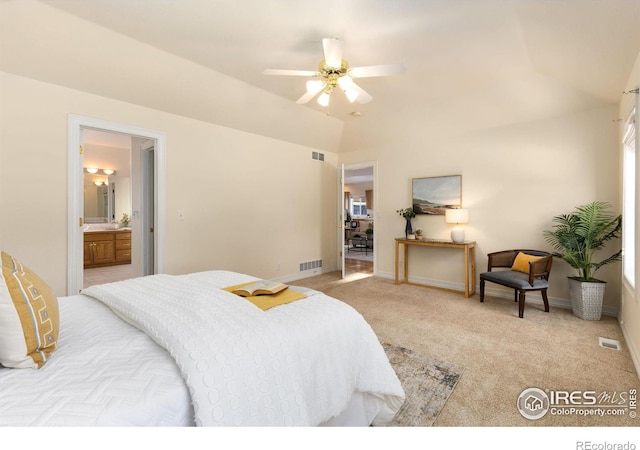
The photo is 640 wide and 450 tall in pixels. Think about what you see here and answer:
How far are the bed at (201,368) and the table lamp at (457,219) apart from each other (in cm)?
317

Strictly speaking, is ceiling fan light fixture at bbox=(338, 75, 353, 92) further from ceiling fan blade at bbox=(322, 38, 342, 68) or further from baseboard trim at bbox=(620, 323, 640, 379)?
baseboard trim at bbox=(620, 323, 640, 379)

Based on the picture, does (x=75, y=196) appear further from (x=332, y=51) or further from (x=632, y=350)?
(x=632, y=350)

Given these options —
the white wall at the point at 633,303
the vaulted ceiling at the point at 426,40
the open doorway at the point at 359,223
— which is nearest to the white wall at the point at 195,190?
the vaulted ceiling at the point at 426,40

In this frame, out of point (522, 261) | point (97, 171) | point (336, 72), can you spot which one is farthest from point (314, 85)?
point (97, 171)

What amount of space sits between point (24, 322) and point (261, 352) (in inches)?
32.7

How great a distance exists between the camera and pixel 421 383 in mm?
1992

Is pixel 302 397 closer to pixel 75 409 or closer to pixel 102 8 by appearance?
pixel 75 409

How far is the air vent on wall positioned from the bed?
3.57 m

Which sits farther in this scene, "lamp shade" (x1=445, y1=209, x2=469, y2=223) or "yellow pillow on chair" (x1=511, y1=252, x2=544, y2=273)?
"lamp shade" (x1=445, y1=209, x2=469, y2=223)

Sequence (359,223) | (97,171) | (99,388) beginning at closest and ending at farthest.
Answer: (99,388)
(97,171)
(359,223)

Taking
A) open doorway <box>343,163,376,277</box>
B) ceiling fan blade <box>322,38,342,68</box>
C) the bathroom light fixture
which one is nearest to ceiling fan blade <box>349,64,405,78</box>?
ceiling fan blade <box>322,38,342,68</box>

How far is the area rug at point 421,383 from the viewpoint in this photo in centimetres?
167

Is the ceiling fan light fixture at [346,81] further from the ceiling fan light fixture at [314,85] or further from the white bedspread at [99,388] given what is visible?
the white bedspread at [99,388]

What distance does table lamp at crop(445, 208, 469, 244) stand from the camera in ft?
13.8
